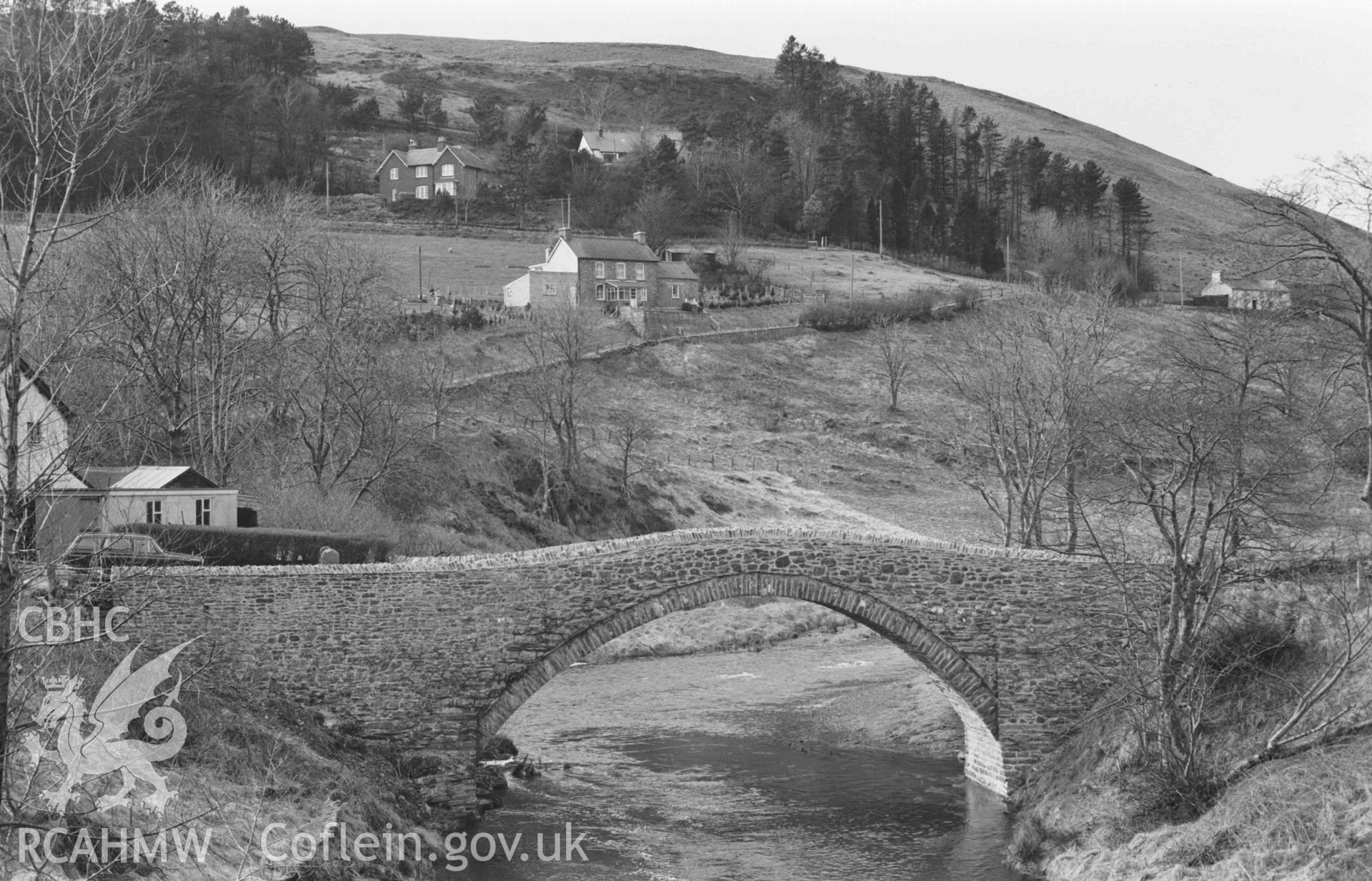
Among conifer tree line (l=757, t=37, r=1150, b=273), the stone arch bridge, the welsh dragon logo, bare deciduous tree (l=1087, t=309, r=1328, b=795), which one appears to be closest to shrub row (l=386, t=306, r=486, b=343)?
bare deciduous tree (l=1087, t=309, r=1328, b=795)

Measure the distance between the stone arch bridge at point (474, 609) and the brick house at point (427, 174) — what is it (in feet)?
306

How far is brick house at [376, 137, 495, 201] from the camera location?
379ft

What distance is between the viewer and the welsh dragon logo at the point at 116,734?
1622 cm

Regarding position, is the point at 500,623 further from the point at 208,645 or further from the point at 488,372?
the point at 488,372

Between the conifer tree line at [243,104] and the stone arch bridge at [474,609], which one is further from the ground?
the conifer tree line at [243,104]

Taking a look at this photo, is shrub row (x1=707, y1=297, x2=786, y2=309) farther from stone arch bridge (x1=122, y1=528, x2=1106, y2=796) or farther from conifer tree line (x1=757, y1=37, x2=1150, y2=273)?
stone arch bridge (x1=122, y1=528, x2=1106, y2=796)

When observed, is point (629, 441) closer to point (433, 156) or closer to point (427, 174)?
point (427, 174)

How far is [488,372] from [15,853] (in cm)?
5033

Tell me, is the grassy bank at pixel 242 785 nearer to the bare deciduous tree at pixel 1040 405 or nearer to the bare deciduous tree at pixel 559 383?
the bare deciduous tree at pixel 1040 405

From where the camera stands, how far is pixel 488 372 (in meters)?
64.7

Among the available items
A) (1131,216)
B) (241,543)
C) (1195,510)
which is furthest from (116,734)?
(1131,216)


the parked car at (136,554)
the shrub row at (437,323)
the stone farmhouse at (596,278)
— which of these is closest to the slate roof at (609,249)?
the stone farmhouse at (596,278)

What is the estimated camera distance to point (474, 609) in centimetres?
2475

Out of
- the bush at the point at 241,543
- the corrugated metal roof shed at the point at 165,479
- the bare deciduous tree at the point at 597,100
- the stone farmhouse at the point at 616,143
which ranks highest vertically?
the bare deciduous tree at the point at 597,100
